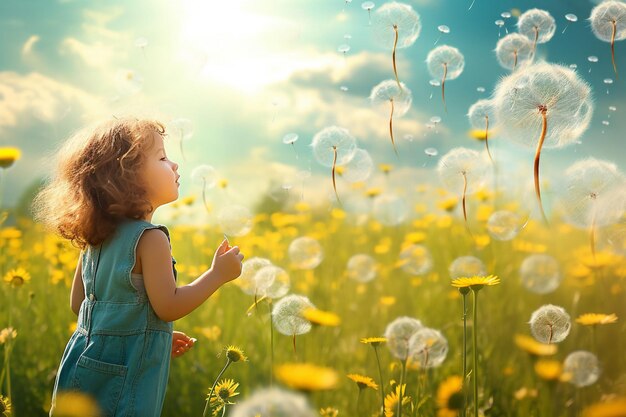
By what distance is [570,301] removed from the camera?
1927 mm

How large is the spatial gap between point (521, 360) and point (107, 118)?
1201 mm

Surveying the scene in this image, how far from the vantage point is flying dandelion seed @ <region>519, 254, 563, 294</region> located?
1872 millimetres

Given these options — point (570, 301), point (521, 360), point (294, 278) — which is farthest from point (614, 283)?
point (294, 278)

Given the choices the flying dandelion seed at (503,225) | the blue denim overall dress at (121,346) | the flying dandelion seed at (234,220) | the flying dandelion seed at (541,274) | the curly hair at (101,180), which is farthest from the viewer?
the flying dandelion seed at (541,274)

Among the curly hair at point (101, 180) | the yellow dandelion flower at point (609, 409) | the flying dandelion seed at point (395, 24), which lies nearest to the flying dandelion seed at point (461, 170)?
the flying dandelion seed at point (395, 24)

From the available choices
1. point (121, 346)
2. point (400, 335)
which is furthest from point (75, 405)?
point (400, 335)

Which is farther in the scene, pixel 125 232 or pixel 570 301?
pixel 570 301

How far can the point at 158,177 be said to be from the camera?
123cm

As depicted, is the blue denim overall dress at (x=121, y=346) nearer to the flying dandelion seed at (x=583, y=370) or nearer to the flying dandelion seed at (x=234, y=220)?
the flying dandelion seed at (x=234, y=220)

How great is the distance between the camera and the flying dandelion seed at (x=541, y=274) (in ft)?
6.14

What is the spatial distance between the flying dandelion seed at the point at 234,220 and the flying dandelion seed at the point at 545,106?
0.65 meters

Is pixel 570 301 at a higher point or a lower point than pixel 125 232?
lower

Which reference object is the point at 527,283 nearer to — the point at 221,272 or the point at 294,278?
the point at 294,278

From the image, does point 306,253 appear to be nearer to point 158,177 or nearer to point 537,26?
point 158,177
